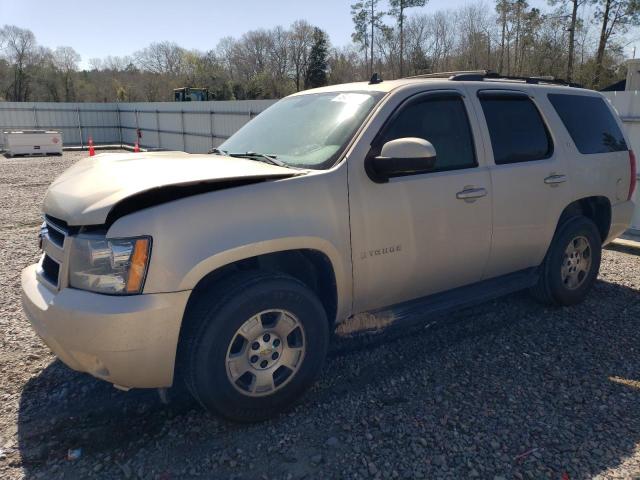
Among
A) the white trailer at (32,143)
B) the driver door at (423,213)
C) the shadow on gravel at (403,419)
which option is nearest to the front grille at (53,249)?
the shadow on gravel at (403,419)

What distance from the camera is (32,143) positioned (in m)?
24.5

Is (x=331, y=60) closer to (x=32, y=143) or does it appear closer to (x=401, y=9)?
(x=401, y=9)

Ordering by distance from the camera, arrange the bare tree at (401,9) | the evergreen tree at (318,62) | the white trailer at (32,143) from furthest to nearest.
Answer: the evergreen tree at (318,62) → the bare tree at (401,9) → the white trailer at (32,143)

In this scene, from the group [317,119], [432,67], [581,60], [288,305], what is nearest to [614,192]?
[317,119]

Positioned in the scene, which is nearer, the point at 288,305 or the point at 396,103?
the point at 288,305

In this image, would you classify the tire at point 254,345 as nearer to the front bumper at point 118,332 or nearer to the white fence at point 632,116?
the front bumper at point 118,332

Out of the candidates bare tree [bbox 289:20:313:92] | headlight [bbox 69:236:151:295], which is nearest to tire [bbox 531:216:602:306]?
headlight [bbox 69:236:151:295]

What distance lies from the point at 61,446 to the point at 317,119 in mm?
2592

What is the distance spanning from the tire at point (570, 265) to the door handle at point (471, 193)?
120 cm

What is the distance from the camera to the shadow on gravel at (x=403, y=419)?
2.65 metres

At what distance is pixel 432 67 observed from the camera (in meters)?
52.9

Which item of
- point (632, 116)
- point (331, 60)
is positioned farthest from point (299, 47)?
point (632, 116)

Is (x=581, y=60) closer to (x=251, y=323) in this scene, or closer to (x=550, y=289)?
(x=550, y=289)

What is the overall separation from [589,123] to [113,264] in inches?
171
